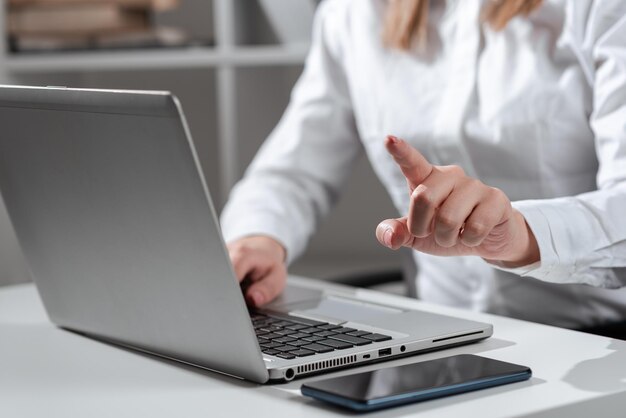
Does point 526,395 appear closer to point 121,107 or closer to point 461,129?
point 121,107

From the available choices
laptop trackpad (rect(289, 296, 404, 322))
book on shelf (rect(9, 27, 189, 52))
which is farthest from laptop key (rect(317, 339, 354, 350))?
book on shelf (rect(9, 27, 189, 52))

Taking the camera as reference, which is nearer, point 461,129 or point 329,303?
point 329,303

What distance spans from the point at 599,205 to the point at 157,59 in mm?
1341

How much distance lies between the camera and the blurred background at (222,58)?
210 cm

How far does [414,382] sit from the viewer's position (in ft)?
2.43

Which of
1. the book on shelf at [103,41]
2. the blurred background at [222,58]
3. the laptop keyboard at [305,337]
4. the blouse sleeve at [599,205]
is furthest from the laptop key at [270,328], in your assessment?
the book on shelf at [103,41]

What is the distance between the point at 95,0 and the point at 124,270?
138cm

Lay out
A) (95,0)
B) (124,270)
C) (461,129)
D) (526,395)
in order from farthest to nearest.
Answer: (95,0), (461,129), (124,270), (526,395)

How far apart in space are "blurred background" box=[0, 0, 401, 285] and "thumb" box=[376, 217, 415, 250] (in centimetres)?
125

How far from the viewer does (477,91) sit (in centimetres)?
132

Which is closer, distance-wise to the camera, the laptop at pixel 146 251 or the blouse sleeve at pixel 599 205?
the laptop at pixel 146 251

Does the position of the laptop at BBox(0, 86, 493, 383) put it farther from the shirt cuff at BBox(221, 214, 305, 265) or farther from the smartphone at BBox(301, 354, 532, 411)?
the shirt cuff at BBox(221, 214, 305, 265)

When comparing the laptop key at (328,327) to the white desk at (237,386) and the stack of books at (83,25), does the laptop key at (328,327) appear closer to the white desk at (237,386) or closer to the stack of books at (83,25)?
the white desk at (237,386)

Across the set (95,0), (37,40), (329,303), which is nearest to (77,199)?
(329,303)
